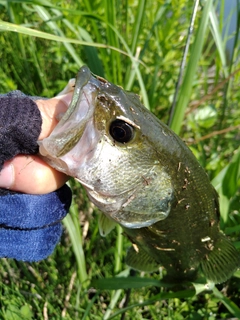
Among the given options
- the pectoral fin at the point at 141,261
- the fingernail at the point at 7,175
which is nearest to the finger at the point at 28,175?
the fingernail at the point at 7,175

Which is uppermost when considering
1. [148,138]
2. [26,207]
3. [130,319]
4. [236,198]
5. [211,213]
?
[148,138]

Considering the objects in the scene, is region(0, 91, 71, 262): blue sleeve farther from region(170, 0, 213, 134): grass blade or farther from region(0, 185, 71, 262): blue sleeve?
region(170, 0, 213, 134): grass blade

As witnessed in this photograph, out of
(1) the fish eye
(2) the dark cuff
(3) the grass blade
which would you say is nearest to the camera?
(2) the dark cuff

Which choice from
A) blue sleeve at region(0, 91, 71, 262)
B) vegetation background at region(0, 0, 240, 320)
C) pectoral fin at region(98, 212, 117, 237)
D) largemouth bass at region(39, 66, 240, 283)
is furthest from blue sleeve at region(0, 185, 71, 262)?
vegetation background at region(0, 0, 240, 320)

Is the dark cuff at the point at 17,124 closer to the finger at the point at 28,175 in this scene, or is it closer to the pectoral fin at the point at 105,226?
the finger at the point at 28,175

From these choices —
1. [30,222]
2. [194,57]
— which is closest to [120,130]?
[30,222]

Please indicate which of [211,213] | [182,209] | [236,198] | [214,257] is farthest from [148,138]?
[236,198]

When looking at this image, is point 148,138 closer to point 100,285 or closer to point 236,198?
point 100,285
